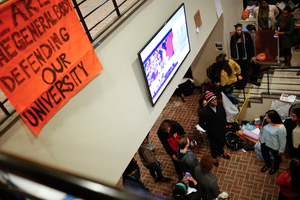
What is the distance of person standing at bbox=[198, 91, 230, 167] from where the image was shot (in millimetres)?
5168

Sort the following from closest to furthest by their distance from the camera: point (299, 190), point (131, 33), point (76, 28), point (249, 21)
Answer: point (76, 28) → point (131, 33) → point (299, 190) → point (249, 21)

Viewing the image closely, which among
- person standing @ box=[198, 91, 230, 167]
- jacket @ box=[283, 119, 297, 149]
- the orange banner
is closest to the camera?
the orange banner

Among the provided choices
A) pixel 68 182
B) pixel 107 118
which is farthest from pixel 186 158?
pixel 68 182

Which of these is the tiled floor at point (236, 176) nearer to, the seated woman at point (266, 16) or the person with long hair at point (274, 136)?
the person with long hair at point (274, 136)

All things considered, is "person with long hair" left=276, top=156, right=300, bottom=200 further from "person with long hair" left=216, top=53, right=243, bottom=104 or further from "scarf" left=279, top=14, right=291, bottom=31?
"scarf" left=279, top=14, right=291, bottom=31

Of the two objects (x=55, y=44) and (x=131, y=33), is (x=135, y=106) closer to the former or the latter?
(x=131, y=33)

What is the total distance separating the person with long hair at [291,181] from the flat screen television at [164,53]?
7.32 feet

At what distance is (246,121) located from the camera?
6.84 m

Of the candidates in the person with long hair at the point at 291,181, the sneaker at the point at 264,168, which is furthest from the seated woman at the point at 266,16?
the person with long hair at the point at 291,181

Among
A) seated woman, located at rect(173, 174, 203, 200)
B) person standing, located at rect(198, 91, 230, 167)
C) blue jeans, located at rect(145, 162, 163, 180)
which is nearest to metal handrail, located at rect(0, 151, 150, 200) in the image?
seated woman, located at rect(173, 174, 203, 200)

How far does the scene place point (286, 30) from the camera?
22.5 feet

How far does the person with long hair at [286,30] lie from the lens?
264 inches

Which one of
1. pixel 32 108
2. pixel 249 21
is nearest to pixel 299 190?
pixel 32 108

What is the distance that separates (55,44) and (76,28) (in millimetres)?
319
